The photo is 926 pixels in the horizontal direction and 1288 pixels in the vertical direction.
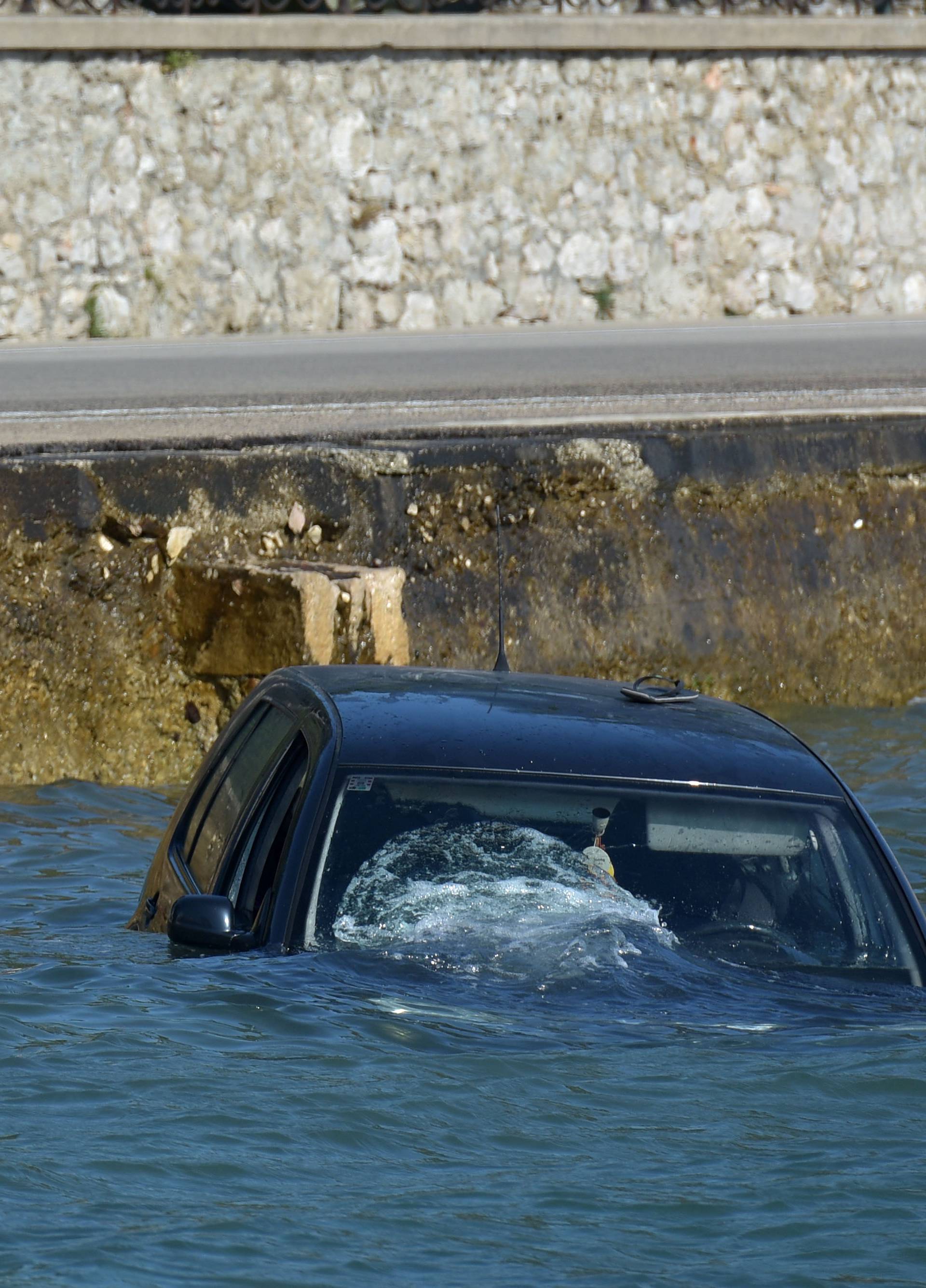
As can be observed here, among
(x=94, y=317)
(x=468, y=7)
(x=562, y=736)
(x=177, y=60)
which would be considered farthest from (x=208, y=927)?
(x=468, y=7)

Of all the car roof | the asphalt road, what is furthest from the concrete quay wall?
the car roof

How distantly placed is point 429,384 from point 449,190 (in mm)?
7785

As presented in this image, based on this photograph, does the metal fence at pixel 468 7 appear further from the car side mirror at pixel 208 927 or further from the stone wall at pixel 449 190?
the car side mirror at pixel 208 927

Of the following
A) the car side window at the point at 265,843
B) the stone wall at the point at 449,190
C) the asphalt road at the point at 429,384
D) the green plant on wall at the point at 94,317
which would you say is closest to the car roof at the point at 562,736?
the car side window at the point at 265,843

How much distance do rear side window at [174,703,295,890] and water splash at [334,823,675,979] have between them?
75 centimetres

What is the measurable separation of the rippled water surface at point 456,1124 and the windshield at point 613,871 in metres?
0.09

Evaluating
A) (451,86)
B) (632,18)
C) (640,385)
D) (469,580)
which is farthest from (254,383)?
(632,18)

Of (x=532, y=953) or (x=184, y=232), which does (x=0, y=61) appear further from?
(x=532, y=953)

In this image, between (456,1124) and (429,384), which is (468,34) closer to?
(429,384)

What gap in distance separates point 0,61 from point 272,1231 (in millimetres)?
17306

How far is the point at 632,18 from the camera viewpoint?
20.8 meters

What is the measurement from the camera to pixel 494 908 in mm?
4500

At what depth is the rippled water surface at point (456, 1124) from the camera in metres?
3.29

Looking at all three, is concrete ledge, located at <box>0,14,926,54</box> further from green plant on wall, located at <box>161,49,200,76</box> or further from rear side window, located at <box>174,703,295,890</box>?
rear side window, located at <box>174,703,295,890</box>
